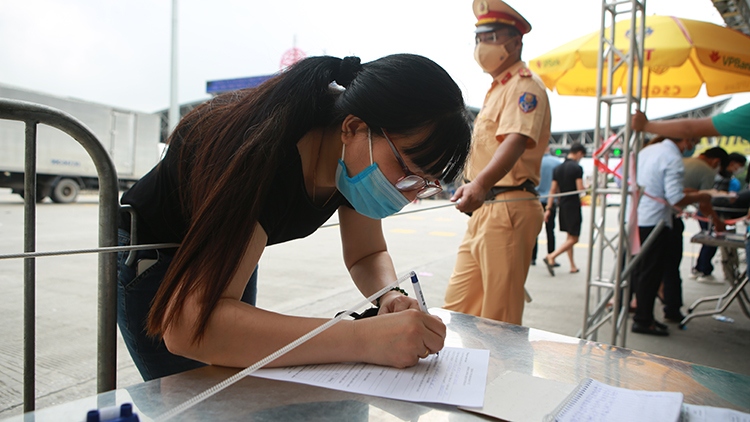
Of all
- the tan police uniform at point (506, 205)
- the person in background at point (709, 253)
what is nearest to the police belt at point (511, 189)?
the tan police uniform at point (506, 205)

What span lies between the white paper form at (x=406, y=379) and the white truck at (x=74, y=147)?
9.06 metres

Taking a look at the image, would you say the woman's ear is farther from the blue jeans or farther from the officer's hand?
the officer's hand

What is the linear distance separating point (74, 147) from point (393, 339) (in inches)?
458

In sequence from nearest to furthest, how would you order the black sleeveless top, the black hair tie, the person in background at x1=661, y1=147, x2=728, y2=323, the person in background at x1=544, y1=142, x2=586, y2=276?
the black sleeveless top, the black hair tie, the person in background at x1=661, y1=147, x2=728, y2=323, the person in background at x1=544, y1=142, x2=586, y2=276

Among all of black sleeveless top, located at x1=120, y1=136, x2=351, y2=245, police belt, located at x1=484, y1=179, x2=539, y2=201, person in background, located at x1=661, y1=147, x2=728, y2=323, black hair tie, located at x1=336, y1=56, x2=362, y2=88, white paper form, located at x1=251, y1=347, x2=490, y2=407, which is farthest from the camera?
person in background, located at x1=661, y1=147, x2=728, y2=323

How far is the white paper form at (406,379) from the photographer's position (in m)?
0.76

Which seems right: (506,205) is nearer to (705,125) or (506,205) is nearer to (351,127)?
(705,125)

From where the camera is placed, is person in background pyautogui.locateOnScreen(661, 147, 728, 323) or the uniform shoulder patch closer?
the uniform shoulder patch

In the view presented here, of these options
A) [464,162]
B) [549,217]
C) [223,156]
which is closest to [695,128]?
[464,162]

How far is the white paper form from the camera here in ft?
2.48

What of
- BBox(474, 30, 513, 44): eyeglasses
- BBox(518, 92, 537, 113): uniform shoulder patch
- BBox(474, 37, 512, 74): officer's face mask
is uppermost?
BBox(474, 30, 513, 44): eyeglasses

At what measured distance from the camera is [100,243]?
0.98 m

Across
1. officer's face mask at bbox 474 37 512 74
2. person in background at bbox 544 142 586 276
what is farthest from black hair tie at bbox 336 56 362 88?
person in background at bbox 544 142 586 276

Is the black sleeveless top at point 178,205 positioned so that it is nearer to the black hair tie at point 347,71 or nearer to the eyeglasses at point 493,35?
the black hair tie at point 347,71
